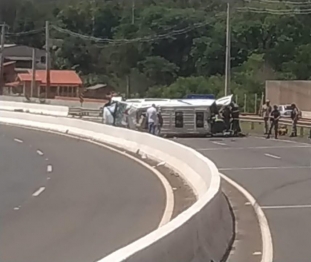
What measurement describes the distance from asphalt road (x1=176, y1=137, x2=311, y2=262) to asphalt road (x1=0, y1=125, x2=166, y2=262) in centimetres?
225

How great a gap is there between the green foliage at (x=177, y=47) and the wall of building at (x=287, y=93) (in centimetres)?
396

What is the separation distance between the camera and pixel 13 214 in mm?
17703

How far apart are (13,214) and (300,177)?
9.86 m

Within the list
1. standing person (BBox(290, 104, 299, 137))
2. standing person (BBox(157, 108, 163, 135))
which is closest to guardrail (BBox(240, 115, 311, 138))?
standing person (BBox(290, 104, 299, 137))

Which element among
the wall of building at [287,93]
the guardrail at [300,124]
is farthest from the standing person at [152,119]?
the wall of building at [287,93]

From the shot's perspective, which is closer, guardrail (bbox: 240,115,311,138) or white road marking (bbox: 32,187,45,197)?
white road marking (bbox: 32,187,45,197)

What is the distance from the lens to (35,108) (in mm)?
64188

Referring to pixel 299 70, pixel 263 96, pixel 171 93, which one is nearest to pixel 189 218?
pixel 263 96

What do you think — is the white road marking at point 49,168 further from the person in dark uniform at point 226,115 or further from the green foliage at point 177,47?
the green foliage at point 177,47

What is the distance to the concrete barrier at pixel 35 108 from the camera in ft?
202

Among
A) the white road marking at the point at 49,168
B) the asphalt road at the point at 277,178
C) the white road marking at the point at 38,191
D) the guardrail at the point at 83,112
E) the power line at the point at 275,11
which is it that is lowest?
the white road marking at the point at 49,168

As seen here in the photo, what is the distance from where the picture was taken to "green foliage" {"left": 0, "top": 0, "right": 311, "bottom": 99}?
9519cm

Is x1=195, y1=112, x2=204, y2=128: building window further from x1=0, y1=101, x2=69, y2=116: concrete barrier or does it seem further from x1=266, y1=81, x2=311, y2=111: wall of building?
x1=266, y1=81, x2=311, y2=111: wall of building

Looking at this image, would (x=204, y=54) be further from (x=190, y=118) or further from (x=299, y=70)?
(x=190, y=118)
